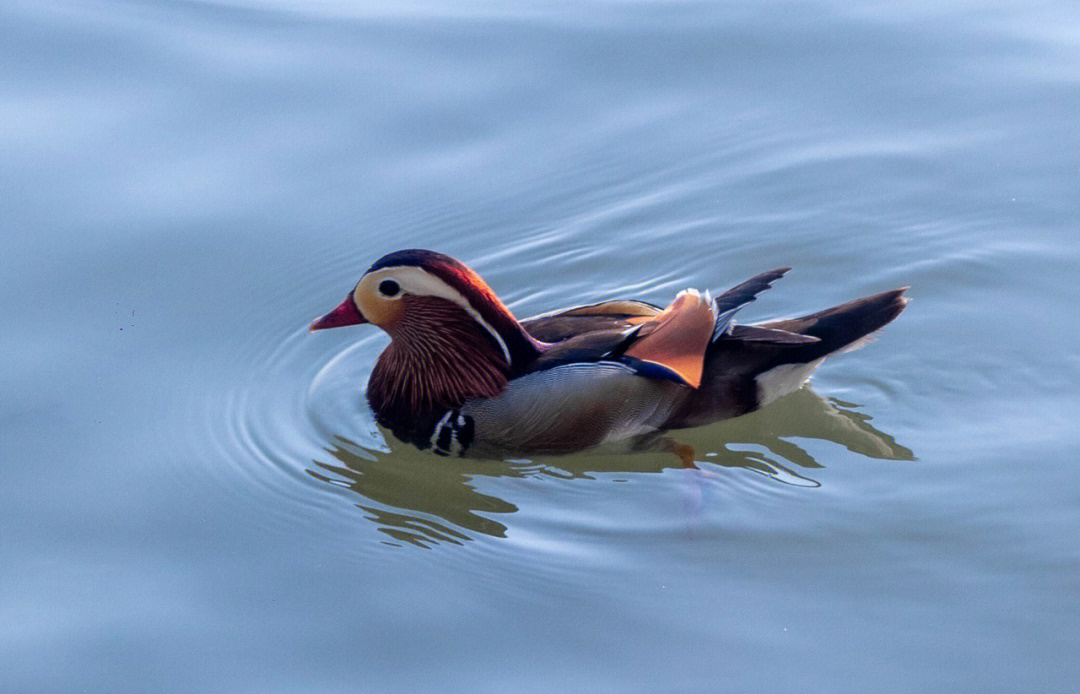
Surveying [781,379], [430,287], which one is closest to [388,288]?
[430,287]

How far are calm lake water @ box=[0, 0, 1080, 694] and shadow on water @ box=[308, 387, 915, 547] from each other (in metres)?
0.02

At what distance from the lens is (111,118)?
31.0ft

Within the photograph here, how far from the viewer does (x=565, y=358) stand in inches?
281

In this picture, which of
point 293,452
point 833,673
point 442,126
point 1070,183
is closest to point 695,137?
point 442,126

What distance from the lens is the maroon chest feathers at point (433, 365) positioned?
7.29m

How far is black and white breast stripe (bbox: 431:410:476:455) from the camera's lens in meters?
7.25

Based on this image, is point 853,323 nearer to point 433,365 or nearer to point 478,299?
point 478,299

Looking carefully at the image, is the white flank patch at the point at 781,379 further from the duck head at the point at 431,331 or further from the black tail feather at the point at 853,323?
the duck head at the point at 431,331

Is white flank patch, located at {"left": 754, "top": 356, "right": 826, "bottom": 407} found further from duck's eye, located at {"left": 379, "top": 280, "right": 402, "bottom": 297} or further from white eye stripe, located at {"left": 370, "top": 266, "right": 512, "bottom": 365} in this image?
duck's eye, located at {"left": 379, "top": 280, "right": 402, "bottom": 297}

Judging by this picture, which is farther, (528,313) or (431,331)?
(528,313)

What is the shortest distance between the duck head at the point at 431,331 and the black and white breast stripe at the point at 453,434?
0.09 meters

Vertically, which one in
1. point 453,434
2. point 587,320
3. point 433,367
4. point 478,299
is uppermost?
point 478,299

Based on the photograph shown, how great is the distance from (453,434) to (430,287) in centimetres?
69

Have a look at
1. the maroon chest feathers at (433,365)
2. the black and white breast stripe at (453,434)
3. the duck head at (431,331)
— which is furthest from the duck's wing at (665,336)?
the black and white breast stripe at (453,434)
